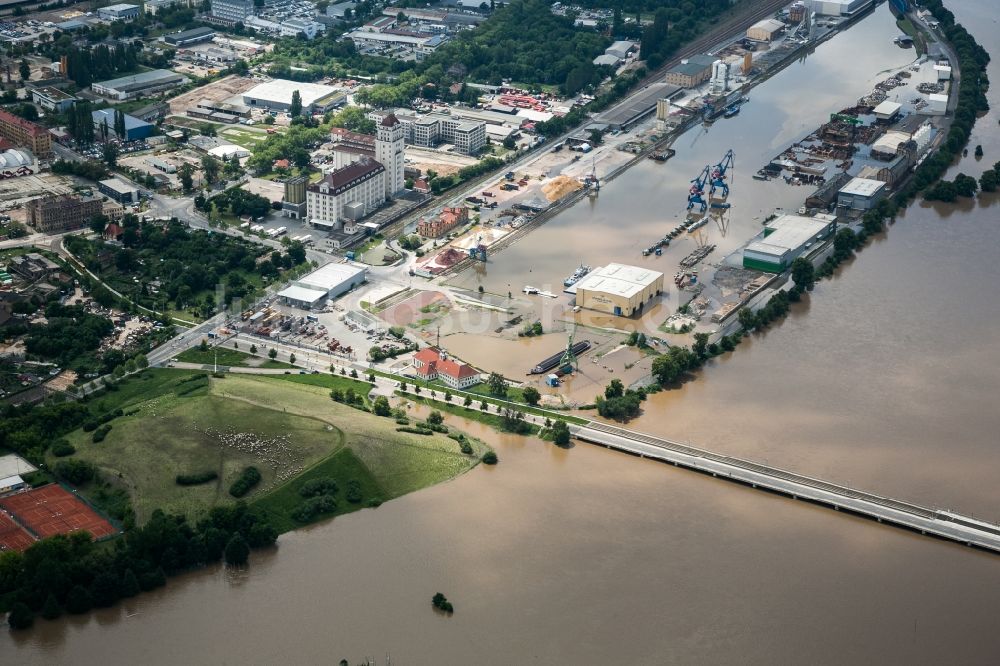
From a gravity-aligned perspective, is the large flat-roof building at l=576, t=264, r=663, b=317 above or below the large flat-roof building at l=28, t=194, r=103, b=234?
above

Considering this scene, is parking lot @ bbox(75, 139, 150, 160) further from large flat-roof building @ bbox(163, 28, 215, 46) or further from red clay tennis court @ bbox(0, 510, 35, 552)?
red clay tennis court @ bbox(0, 510, 35, 552)

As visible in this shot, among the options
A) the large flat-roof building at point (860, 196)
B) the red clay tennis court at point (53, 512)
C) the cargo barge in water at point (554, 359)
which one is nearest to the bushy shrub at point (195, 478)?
the red clay tennis court at point (53, 512)

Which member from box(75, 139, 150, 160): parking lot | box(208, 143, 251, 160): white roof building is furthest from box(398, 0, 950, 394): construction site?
box(75, 139, 150, 160): parking lot

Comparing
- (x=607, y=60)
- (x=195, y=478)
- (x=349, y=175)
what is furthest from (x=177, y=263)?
(x=607, y=60)

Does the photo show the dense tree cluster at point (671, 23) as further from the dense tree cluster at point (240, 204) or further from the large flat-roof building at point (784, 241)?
the dense tree cluster at point (240, 204)

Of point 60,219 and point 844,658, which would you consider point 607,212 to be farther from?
point 844,658

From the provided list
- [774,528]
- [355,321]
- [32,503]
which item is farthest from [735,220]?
[32,503]
